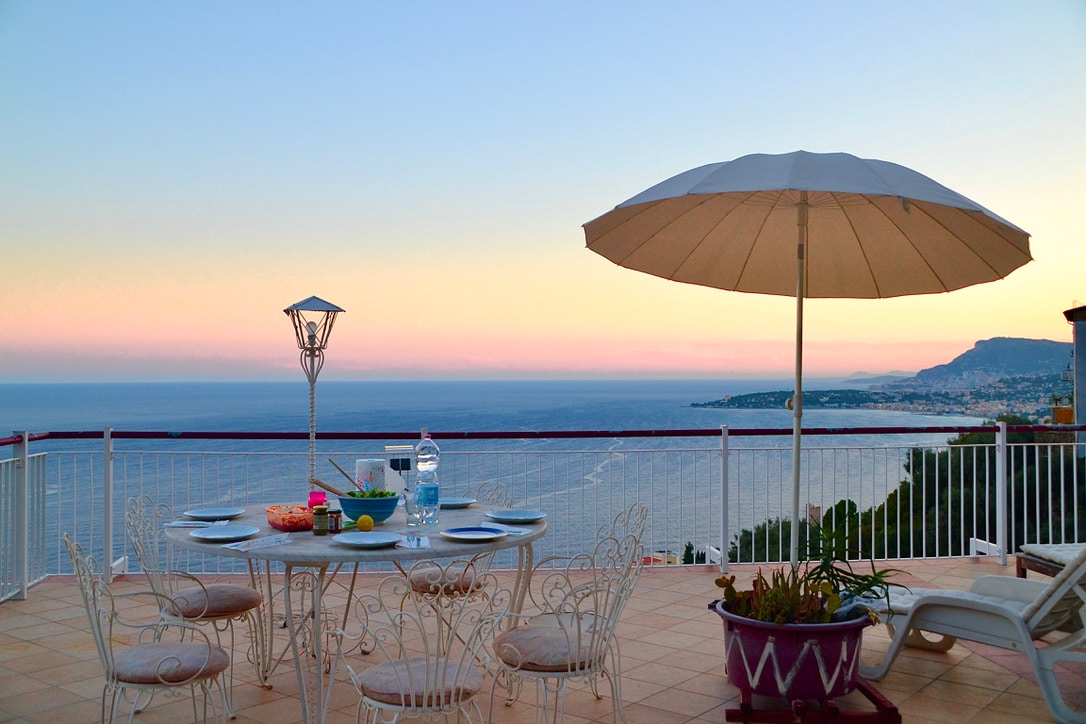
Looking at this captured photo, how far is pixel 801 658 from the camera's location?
3.48m

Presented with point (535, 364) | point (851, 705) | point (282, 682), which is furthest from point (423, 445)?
point (535, 364)

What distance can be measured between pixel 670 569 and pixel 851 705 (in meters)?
2.69

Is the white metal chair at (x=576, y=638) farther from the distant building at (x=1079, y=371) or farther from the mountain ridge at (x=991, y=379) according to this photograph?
the distant building at (x=1079, y=371)

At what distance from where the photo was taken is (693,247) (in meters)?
4.53

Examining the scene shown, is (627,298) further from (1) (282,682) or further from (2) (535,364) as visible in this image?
(1) (282,682)

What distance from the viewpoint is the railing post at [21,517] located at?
5555mm

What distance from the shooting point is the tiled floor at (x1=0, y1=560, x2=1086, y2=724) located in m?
3.65

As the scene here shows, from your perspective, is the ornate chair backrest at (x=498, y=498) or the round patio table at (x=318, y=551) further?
the ornate chair backrest at (x=498, y=498)

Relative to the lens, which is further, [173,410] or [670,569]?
[173,410]

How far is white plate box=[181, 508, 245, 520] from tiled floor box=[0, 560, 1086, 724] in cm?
84

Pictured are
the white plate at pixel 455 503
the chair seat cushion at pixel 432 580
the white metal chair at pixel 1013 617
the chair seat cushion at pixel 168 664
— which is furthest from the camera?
the white plate at pixel 455 503

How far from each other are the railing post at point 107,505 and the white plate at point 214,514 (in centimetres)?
249

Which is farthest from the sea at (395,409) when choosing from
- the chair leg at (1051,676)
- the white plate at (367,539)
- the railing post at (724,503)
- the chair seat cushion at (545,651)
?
the white plate at (367,539)

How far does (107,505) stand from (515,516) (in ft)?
12.4
